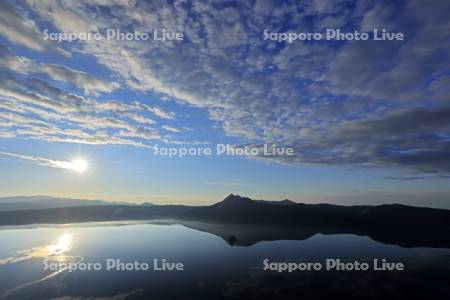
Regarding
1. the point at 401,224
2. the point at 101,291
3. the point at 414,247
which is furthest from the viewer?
the point at 401,224

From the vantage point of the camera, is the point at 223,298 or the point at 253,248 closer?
the point at 223,298

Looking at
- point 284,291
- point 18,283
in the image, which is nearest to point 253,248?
point 284,291

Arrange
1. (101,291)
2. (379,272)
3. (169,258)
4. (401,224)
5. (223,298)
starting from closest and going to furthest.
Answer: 1. (223,298)
2. (101,291)
3. (379,272)
4. (169,258)
5. (401,224)

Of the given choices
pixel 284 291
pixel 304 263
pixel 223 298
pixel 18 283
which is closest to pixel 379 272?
pixel 304 263

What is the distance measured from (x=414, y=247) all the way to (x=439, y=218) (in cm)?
10823

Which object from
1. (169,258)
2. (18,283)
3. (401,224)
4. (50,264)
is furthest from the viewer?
(401,224)

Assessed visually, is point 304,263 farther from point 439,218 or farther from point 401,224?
point 439,218

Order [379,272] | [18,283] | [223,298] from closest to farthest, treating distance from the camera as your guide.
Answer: [223,298]
[18,283]
[379,272]

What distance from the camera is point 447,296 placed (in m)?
45.5

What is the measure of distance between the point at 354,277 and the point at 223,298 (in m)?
31.2

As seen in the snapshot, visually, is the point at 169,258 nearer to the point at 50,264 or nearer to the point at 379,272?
the point at 50,264

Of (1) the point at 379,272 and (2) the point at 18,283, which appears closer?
(2) the point at 18,283

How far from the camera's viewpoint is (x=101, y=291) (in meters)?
46.9

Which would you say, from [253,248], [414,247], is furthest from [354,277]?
[414,247]
